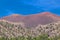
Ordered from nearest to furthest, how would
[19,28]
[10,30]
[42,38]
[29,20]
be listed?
[42,38]
[10,30]
[19,28]
[29,20]

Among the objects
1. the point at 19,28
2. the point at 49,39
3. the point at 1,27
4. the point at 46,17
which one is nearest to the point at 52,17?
the point at 46,17

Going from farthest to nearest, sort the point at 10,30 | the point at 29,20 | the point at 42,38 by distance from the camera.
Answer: the point at 29,20
the point at 10,30
the point at 42,38

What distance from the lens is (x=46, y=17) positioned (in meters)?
80.2

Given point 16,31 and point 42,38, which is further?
point 16,31

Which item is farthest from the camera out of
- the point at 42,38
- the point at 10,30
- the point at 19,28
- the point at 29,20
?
the point at 29,20

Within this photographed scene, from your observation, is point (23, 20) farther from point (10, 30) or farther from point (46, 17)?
point (10, 30)

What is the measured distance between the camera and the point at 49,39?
3972cm

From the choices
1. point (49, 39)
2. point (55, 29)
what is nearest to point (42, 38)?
point (49, 39)

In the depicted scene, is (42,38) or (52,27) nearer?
(42,38)

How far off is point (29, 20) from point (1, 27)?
23.1 meters

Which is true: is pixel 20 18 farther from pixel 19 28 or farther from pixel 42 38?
pixel 42 38

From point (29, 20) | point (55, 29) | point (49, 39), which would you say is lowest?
point (49, 39)

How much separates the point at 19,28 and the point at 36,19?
21843mm

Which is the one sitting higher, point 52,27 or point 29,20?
point 29,20
